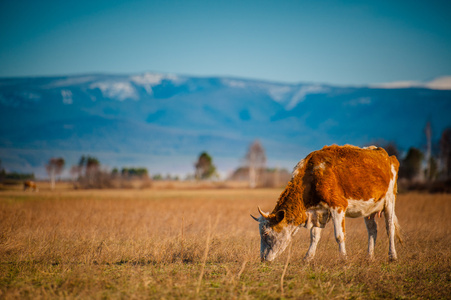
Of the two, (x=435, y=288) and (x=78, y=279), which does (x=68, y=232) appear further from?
(x=435, y=288)

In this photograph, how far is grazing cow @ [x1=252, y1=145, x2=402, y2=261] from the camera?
9.93 m

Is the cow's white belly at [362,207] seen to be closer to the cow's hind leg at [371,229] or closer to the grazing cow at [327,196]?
the grazing cow at [327,196]

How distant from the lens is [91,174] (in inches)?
2948

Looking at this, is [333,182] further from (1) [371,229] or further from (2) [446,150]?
(2) [446,150]

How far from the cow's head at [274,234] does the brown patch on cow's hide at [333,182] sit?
6cm

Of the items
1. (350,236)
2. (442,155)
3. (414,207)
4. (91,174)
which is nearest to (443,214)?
(414,207)

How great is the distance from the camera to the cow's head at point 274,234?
988cm

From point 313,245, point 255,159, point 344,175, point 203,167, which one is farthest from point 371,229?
point 203,167

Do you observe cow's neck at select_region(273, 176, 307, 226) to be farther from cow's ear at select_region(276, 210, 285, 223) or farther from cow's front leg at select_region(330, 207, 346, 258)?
cow's front leg at select_region(330, 207, 346, 258)

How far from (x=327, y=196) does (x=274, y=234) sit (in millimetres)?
1645

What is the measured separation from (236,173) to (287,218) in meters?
121

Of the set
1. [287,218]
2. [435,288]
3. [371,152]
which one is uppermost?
[371,152]

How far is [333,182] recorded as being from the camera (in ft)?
33.1

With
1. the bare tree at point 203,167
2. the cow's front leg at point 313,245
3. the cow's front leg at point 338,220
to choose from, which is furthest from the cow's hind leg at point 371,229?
the bare tree at point 203,167
